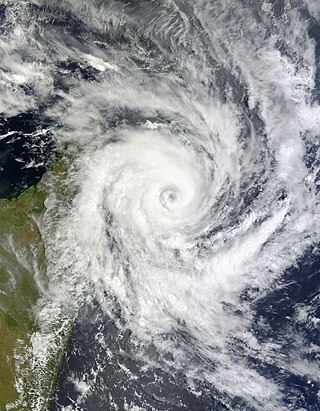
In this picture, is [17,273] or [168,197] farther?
[17,273]

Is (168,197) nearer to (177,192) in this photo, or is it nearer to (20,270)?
(177,192)

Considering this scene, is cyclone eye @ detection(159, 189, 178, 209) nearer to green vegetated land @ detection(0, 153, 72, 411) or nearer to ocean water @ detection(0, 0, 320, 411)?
ocean water @ detection(0, 0, 320, 411)

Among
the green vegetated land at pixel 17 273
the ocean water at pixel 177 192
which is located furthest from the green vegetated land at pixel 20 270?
the ocean water at pixel 177 192

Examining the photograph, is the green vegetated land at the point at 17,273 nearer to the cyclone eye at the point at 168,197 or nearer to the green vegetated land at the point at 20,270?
the green vegetated land at the point at 20,270

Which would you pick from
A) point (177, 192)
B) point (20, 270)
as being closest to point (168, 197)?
point (177, 192)

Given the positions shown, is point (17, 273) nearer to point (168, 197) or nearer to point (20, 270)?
point (20, 270)

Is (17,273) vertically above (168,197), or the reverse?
(168,197)

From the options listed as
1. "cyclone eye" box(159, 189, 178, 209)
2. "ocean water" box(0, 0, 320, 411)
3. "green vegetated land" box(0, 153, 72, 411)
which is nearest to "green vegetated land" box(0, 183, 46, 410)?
"green vegetated land" box(0, 153, 72, 411)
